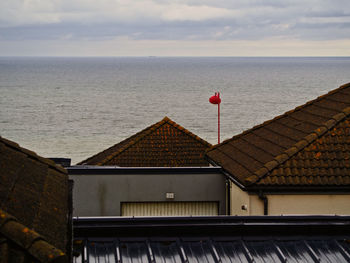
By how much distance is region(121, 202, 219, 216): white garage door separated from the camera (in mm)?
14086

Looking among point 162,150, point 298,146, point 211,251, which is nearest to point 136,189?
point 298,146

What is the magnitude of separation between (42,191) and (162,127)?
56.3 feet

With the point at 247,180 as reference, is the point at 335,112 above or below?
above

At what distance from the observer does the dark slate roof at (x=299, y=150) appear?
1152 cm

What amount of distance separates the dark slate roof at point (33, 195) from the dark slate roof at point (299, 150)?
18.2ft

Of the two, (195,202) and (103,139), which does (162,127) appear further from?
(103,139)

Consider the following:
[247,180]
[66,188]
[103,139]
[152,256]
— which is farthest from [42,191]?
[103,139]

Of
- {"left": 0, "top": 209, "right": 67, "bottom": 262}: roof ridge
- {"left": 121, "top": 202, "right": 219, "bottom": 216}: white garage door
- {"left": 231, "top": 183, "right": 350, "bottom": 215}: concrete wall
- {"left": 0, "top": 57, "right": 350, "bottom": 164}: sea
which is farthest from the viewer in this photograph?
{"left": 0, "top": 57, "right": 350, "bottom": 164}: sea

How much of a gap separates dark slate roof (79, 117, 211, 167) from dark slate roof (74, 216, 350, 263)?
1273 cm

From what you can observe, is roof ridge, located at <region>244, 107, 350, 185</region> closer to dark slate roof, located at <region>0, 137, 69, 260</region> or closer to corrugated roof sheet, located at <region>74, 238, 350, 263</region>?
corrugated roof sheet, located at <region>74, 238, 350, 263</region>

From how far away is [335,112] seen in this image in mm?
13453

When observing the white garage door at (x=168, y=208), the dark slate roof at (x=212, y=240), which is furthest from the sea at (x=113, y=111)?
the dark slate roof at (x=212, y=240)

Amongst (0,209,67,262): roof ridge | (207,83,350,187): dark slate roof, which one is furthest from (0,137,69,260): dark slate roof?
(207,83,350,187): dark slate roof

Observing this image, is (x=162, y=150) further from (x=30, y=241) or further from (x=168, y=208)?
(x=30, y=241)
